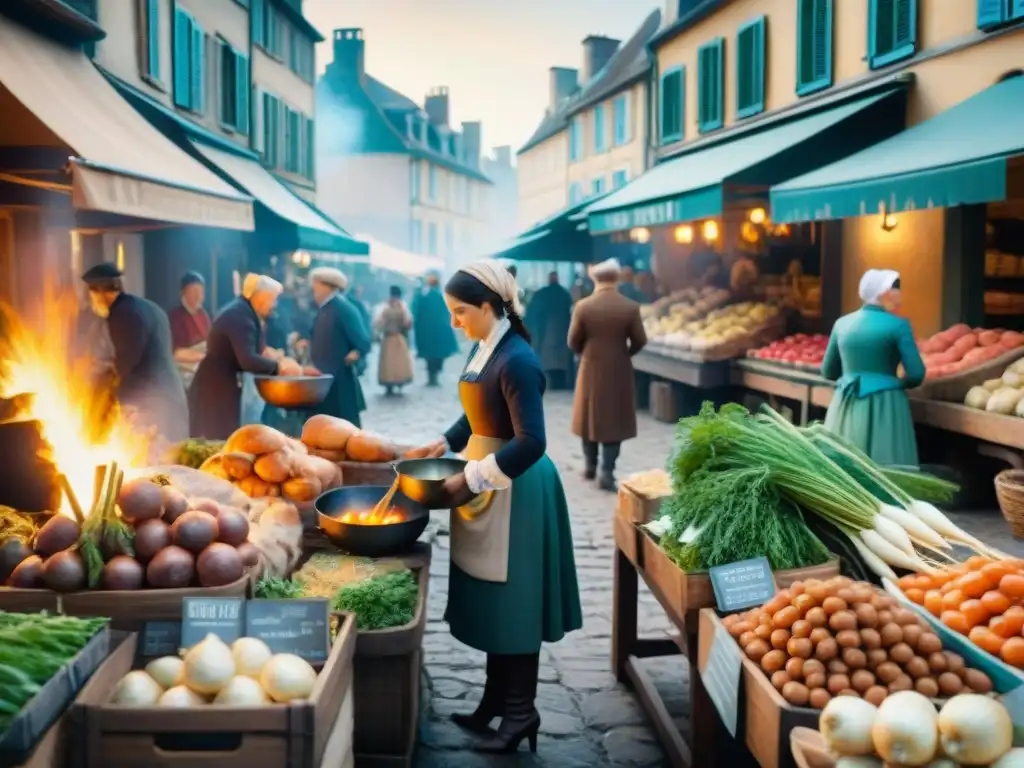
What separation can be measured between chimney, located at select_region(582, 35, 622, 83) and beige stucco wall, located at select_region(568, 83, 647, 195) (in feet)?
12.4

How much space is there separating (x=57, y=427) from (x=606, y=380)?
5.32m

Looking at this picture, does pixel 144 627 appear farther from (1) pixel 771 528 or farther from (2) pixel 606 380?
(2) pixel 606 380

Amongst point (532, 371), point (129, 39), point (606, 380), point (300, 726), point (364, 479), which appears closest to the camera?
point (300, 726)

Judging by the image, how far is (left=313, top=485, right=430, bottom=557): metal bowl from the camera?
167 inches

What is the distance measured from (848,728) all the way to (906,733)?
143 mm

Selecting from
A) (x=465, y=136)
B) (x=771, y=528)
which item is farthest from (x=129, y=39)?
(x=465, y=136)

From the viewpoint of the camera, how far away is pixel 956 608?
326 cm

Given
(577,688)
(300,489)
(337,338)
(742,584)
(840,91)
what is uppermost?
(840,91)

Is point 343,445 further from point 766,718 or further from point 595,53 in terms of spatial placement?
point 595,53

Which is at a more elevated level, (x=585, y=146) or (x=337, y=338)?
(x=585, y=146)

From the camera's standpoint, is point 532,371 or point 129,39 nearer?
point 532,371

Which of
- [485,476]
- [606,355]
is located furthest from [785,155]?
[485,476]

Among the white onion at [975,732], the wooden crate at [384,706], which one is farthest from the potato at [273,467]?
the white onion at [975,732]

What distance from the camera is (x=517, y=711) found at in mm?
4262
